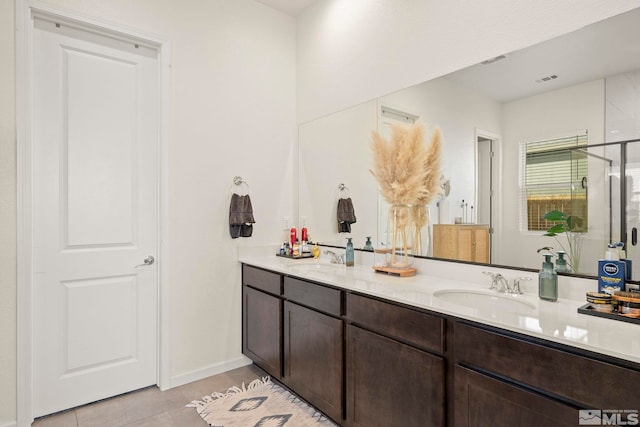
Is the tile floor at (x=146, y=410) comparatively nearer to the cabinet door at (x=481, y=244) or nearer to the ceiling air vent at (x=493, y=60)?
the cabinet door at (x=481, y=244)

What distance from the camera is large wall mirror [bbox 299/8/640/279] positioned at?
1440 mm

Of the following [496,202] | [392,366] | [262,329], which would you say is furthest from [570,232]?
[262,329]

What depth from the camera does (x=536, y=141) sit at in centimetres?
172

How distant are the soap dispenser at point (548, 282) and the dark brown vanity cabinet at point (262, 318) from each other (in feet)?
4.89

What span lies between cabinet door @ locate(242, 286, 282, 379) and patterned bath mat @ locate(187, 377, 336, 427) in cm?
15

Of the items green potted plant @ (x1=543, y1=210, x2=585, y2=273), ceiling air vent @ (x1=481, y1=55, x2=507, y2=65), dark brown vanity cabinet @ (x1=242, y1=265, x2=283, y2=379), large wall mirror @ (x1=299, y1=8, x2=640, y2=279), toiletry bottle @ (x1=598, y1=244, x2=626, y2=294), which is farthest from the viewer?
dark brown vanity cabinet @ (x1=242, y1=265, x2=283, y2=379)

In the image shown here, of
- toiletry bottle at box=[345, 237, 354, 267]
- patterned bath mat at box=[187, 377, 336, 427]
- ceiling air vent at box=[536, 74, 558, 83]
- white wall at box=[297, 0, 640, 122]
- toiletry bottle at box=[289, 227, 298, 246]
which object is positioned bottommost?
patterned bath mat at box=[187, 377, 336, 427]

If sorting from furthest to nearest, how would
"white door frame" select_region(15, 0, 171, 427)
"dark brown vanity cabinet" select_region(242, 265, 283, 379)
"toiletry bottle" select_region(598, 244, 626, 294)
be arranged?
"dark brown vanity cabinet" select_region(242, 265, 283, 379), "white door frame" select_region(15, 0, 171, 427), "toiletry bottle" select_region(598, 244, 626, 294)

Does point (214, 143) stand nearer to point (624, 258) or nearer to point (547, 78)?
point (547, 78)

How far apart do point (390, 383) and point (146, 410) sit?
1.65 metres

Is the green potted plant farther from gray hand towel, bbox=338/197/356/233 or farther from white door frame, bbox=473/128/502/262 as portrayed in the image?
gray hand towel, bbox=338/197/356/233

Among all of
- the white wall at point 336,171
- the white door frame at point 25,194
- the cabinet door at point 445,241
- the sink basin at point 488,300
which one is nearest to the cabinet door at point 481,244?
the cabinet door at point 445,241

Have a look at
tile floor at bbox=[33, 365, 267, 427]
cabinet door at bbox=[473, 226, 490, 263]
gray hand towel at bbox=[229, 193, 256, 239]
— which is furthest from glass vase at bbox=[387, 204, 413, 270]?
tile floor at bbox=[33, 365, 267, 427]

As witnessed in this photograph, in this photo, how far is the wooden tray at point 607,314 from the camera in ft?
3.96
